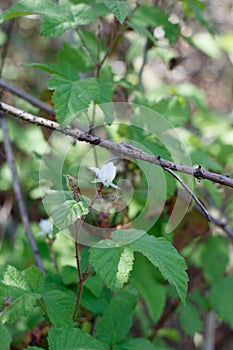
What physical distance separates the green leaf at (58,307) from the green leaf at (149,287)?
55 centimetres

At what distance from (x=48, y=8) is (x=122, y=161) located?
55cm

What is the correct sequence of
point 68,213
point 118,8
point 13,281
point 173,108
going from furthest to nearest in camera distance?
point 173,108 < point 118,8 < point 13,281 < point 68,213

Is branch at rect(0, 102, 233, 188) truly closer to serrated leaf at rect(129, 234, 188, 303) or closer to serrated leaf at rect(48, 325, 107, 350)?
serrated leaf at rect(129, 234, 188, 303)

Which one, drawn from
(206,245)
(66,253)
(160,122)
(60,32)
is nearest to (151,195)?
(160,122)

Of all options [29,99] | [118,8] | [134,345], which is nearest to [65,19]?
[118,8]

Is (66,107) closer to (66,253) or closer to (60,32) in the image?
(60,32)

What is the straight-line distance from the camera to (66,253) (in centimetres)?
164

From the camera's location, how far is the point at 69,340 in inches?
39.8

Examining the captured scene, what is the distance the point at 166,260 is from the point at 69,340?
25 centimetres

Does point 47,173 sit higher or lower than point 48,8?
lower

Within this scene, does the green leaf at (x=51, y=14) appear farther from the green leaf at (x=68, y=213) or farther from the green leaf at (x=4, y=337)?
the green leaf at (x=4, y=337)

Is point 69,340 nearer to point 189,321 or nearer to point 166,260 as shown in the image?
point 166,260

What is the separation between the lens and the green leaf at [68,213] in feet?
3.09

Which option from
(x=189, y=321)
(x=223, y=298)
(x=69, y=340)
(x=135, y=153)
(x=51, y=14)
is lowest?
(x=189, y=321)
